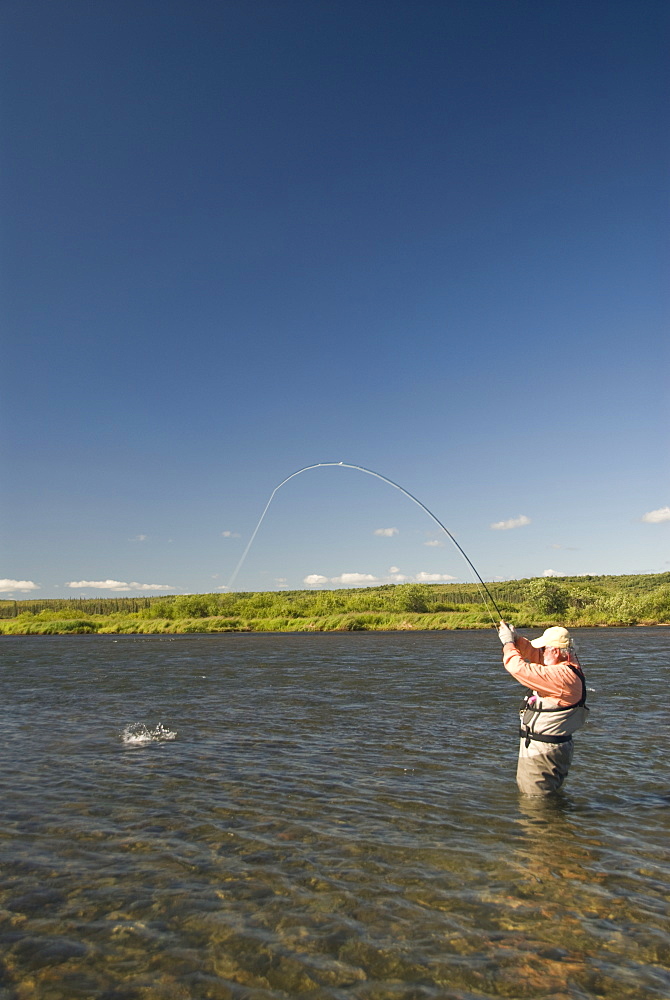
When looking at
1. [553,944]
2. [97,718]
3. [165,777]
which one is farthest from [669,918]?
[97,718]

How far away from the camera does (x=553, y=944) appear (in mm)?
5391

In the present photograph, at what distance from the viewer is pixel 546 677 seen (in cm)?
846

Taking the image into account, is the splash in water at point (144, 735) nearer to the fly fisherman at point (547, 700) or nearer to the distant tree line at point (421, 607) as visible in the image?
the fly fisherman at point (547, 700)

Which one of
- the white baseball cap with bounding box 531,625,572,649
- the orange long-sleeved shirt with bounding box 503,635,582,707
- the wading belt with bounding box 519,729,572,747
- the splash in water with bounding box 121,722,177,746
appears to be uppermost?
the white baseball cap with bounding box 531,625,572,649

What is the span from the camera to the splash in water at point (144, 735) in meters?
13.5

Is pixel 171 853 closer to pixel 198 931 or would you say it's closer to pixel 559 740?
pixel 198 931

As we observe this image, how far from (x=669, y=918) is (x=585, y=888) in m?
0.79

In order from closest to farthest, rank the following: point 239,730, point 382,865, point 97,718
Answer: point 382,865, point 239,730, point 97,718

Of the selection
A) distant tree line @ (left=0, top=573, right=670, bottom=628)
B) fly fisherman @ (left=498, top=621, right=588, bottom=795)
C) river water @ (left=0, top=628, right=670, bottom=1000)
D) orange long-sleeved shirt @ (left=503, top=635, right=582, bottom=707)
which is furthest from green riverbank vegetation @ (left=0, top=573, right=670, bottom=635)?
orange long-sleeved shirt @ (left=503, top=635, right=582, bottom=707)

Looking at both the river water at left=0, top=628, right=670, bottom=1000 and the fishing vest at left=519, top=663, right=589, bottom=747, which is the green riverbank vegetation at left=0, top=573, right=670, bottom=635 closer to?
the river water at left=0, top=628, right=670, bottom=1000

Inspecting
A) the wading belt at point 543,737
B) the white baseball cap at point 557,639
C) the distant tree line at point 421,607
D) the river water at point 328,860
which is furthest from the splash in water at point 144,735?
the distant tree line at point 421,607

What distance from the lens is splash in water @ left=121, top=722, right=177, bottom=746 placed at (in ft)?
44.4

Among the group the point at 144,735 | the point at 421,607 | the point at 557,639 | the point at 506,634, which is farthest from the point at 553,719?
the point at 421,607

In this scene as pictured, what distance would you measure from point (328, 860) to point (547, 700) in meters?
3.47
